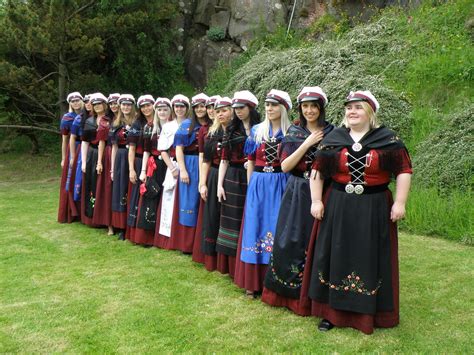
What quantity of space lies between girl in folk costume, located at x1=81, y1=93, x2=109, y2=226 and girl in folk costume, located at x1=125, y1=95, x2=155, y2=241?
647 millimetres

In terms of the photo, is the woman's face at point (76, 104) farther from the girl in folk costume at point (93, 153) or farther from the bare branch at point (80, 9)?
the bare branch at point (80, 9)

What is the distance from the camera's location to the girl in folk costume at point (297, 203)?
3.66 m

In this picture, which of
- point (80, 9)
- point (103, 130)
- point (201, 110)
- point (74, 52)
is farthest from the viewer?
point (74, 52)

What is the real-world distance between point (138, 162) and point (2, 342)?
2.97 meters

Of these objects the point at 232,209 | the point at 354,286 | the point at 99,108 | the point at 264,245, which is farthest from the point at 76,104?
the point at 354,286

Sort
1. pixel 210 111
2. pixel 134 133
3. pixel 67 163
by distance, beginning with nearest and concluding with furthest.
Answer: pixel 210 111, pixel 134 133, pixel 67 163

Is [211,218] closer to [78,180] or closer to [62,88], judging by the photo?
[78,180]

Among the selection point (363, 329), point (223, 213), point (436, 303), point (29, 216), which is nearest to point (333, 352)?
point (363, 329)

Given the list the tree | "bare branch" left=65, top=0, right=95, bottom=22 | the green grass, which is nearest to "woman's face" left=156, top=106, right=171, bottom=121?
the green grass

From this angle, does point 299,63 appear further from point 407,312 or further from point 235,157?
point 407,312

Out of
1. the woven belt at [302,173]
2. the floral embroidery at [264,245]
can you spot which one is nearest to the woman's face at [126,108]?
the floral embroidery at [264,245]

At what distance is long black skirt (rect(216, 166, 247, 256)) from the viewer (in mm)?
4523

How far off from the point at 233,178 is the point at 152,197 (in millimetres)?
1562

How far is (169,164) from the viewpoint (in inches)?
220
